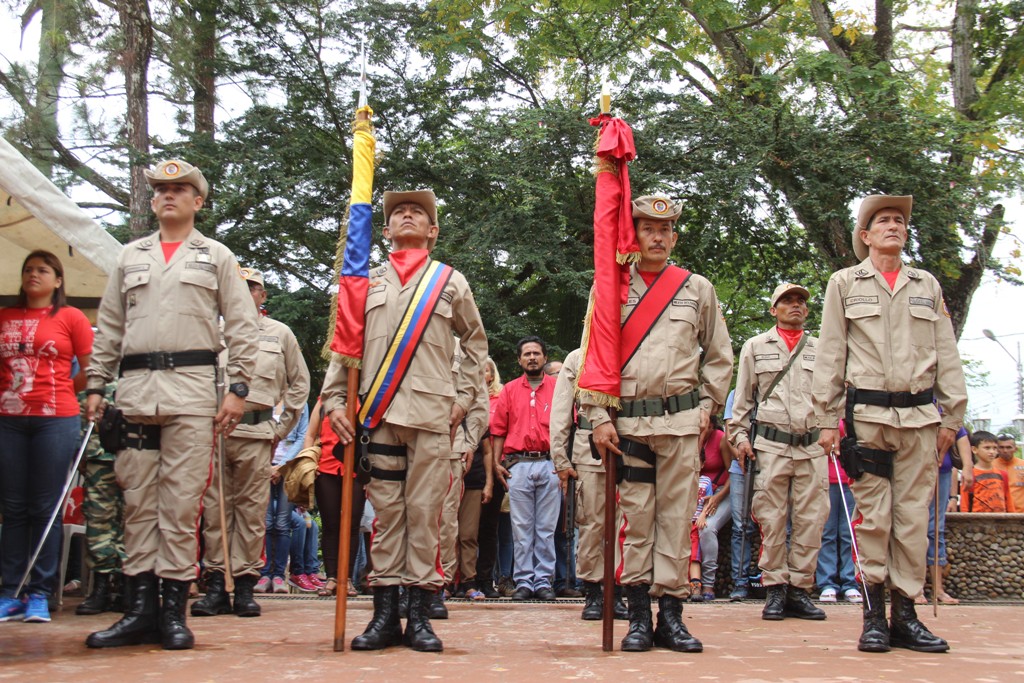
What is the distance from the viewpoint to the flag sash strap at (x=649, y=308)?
6.09m

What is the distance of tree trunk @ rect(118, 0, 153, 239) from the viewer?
617 inches

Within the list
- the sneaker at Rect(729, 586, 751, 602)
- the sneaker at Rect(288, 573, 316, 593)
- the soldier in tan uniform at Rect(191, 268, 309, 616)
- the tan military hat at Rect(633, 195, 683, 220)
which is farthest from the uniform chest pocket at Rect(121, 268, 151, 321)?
the sneaker at Rect(729, 586, 751, 602)

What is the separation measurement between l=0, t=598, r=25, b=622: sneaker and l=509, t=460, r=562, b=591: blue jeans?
173 inches

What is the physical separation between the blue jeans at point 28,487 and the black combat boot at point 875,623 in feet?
16.0

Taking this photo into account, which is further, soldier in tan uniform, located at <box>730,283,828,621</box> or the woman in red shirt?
soldier in tan uniform, located at <box>730,283,828,621</box>

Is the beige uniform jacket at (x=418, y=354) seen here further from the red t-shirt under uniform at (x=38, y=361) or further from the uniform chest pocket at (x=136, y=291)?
the red t-shirt under uniform at (x=38, y=361)

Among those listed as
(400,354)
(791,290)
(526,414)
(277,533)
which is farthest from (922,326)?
(277,533)

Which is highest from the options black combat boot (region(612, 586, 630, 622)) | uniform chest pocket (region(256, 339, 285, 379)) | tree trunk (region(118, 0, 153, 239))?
tree trunk (region(118, 0, 153, 239))

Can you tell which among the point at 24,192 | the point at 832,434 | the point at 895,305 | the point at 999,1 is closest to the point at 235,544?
the point at 24,192

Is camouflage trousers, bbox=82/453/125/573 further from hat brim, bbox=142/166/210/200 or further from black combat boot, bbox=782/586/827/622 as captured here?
black combat boot, bbox=782/586/827/622

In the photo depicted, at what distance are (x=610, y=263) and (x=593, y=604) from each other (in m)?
3.14

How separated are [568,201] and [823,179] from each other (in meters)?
3.76

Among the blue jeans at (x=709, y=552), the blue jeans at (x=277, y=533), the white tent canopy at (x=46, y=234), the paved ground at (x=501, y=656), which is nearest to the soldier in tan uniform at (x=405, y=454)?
the paved ground at (x=501, y=656)

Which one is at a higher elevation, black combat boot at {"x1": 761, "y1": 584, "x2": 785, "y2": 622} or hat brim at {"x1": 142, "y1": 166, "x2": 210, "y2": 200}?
hat brim at {"x1": 142, "y1": 166, "x2": 210, "y2": 200}
